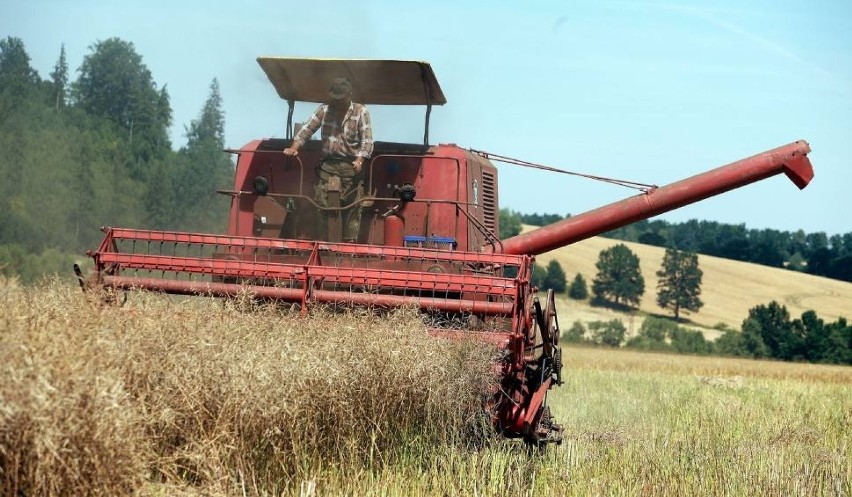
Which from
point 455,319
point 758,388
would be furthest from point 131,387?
point 758,388

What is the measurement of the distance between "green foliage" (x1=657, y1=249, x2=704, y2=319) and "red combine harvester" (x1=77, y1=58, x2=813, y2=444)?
165ft

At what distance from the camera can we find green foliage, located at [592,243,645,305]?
2486 inches

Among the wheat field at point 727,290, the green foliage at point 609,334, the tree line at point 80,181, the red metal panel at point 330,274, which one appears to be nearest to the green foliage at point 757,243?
the wheat field at point 727,290

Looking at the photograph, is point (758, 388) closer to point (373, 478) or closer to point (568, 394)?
point (568, 394)

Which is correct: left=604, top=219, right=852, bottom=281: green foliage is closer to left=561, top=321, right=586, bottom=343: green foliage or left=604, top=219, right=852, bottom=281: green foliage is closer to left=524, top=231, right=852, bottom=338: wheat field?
left=524, top=231, right=852, bottom=338: wheat field

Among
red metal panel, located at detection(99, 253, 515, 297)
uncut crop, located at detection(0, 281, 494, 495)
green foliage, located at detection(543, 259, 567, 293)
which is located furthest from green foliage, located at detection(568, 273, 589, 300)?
uncut crop, located at detection(0, 281, 494, 495)

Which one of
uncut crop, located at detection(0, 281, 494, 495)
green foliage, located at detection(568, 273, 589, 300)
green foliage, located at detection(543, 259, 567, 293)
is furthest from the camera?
green foliage, located at detection(543, 259, 567, 293)

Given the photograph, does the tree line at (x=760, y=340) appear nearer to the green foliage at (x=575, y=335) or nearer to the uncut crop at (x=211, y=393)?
the green foliage at (x=575, y=335)

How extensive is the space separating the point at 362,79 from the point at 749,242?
87146 mm

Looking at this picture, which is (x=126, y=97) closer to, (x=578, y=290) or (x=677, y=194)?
(x=578, y=290)

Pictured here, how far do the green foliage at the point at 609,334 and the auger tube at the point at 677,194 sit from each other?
3317cm

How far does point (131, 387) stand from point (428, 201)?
182 inches

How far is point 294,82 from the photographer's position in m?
11.1

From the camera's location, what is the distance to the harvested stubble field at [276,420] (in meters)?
4.73
